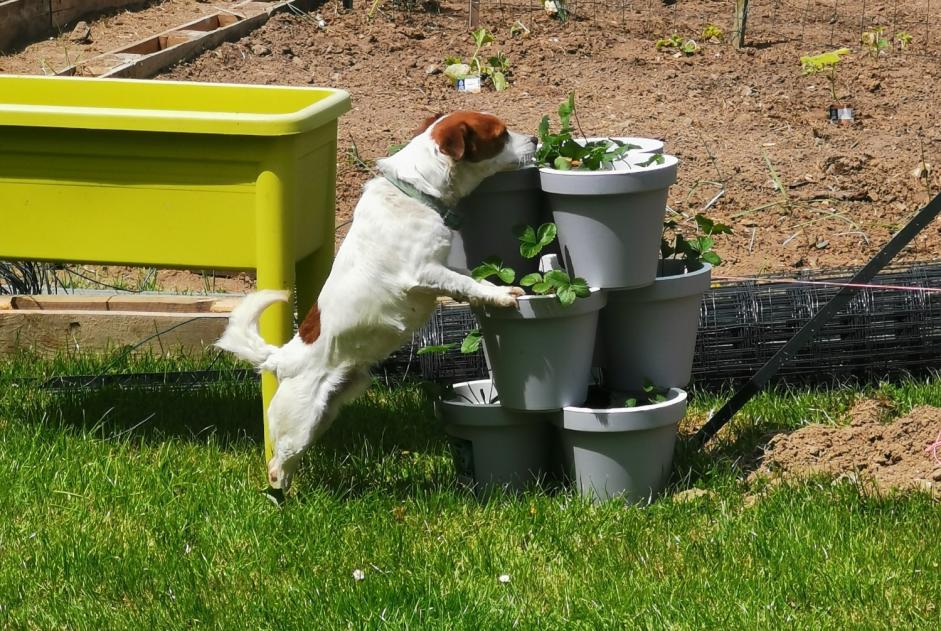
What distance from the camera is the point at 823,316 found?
138 inches

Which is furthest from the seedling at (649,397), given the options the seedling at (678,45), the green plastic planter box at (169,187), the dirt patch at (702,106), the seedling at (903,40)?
the seedling at (903,40)

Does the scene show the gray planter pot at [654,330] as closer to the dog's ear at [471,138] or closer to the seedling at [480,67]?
the dog's ear at [471,138]

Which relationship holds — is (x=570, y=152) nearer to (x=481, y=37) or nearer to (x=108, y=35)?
(x=481, y=37)

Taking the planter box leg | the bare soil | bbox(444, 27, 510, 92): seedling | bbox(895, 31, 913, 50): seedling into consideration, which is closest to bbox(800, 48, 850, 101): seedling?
the bare soil

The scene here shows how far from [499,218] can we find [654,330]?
56 cm

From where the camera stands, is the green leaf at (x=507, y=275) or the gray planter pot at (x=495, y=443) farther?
the gray planter pot at (x=495, y=443)

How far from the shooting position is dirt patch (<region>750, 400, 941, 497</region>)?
346cm

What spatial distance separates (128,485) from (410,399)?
1.10 meters

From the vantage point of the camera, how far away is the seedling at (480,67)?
277 inches

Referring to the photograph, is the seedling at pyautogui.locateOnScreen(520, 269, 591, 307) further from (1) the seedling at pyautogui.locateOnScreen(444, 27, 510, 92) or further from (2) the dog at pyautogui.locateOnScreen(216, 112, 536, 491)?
(1) the seedling at pyautogui.locateOnScreen(444, 27, 510, 92)

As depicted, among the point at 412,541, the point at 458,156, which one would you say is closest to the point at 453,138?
the point at 458,156

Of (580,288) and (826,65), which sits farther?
(826,65)

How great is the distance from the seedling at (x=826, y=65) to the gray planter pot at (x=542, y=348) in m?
3.90

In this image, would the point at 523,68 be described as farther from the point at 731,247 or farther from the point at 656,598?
the point at 656,598
